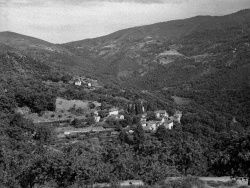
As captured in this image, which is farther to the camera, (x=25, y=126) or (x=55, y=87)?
(x=55, y=87)

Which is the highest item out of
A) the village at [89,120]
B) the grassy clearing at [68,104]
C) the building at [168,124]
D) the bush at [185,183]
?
the bush at [185,183]

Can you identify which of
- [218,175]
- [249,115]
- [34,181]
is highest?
[34,181]

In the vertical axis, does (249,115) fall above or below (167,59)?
below

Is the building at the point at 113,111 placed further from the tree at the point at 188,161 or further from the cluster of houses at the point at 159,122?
the tree at the point at 188,161

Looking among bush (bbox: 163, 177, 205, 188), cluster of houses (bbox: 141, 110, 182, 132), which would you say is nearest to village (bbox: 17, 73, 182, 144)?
cluster of houses (bbox: 141, 110, 182, 132)

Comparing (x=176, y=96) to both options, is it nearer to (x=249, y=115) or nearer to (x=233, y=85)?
(x=233, y=85)

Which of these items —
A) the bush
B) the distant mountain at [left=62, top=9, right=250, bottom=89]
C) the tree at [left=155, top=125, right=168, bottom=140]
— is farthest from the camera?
the distant mountain at [left=62, top=9, right=250, bottom=89]

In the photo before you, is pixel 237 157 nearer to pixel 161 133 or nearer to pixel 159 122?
pixel 161 133

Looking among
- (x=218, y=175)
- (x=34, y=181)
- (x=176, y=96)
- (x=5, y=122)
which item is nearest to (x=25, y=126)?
(x=5, y=122)

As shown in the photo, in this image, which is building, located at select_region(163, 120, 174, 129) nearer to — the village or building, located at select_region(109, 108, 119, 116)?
the village

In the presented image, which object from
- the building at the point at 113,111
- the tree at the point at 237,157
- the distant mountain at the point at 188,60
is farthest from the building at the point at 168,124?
the distant mountain at the point at 188,60


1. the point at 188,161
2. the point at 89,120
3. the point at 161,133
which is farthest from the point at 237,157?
the point at 89,120
